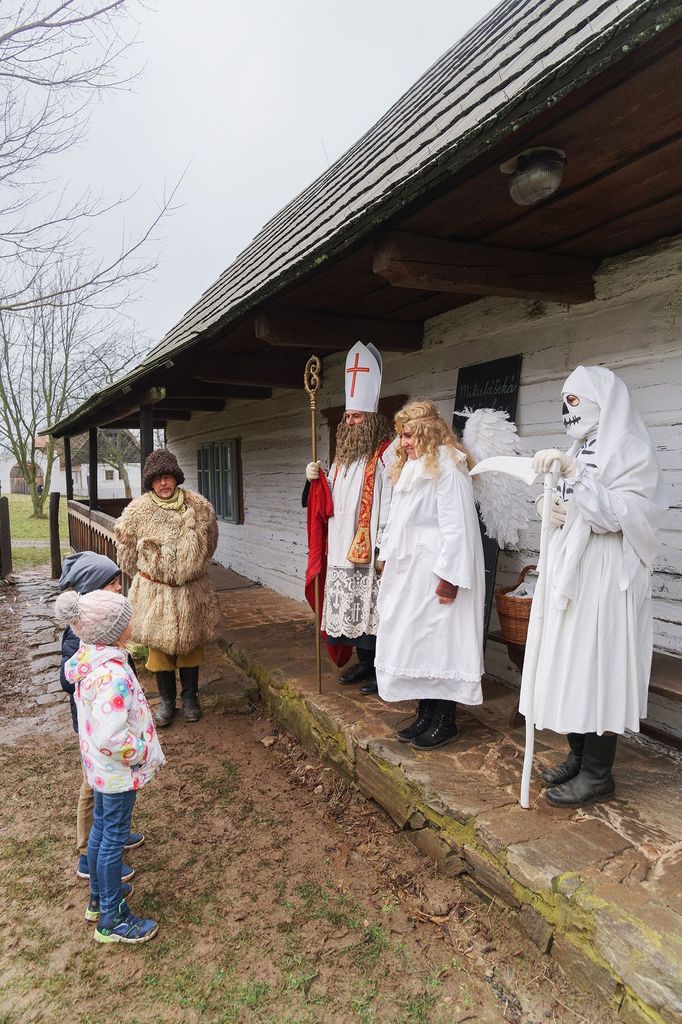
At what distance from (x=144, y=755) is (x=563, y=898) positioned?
1633 millimetres

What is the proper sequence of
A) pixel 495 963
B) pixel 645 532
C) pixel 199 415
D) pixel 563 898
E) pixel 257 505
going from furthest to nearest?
pixel 199 415
pixel 257 505
pixel 645 532
pixel 495 963
pixel 563 898

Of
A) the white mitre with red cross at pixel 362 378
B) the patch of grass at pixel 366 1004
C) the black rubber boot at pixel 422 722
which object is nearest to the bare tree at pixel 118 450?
the white mitre with red cross at pixel 362 378

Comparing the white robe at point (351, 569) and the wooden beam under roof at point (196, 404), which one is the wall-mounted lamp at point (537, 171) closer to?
the white robe at point (351, 569)

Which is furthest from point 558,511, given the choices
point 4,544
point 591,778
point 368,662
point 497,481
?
point 4,544

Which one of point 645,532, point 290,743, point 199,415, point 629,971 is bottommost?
point 290,743

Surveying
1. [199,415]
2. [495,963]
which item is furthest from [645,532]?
[199,415]

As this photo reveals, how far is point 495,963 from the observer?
2.24 m

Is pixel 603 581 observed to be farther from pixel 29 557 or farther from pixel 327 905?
pixel 29 557

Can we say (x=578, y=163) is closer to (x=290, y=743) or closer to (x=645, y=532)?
(x=645, y=532)

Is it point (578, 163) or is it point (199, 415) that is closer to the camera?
point (578, 163)

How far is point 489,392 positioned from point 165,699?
10.5ft

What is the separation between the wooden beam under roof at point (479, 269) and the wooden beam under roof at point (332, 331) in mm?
1279

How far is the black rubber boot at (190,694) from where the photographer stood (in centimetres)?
445

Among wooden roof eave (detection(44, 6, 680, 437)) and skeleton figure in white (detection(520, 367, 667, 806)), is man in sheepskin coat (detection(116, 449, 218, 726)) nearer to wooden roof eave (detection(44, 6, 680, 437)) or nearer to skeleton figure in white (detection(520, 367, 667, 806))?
wooden roof eave (detection(44, 6, 680, 437))
